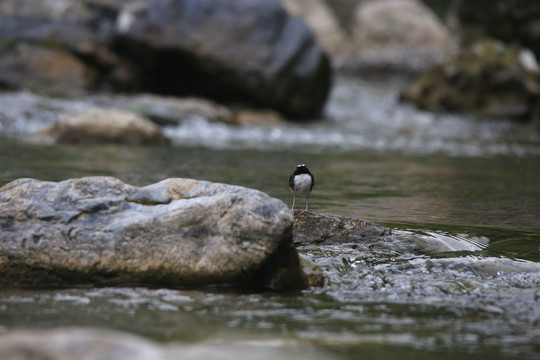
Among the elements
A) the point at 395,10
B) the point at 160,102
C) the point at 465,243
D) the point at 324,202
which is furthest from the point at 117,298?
the point at 395,10

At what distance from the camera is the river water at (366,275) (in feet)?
12.6

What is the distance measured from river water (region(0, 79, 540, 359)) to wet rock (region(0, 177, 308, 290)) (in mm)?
149

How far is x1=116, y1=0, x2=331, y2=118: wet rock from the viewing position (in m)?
19.4

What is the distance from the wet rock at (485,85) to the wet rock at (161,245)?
18162 millimetres

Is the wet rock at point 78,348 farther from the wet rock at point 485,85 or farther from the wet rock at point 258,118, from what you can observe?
the wet rock at point 485,85

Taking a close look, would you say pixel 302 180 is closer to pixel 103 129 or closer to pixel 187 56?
pixel 103 129

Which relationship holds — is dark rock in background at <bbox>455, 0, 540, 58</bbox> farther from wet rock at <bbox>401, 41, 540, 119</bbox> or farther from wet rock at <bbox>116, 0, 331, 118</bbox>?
wet rock at <bbox>116, 0, 331, 118</bbox>

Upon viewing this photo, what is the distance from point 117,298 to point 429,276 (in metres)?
2.21

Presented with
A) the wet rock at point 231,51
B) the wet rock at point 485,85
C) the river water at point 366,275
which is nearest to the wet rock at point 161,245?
the river water at point 366,275

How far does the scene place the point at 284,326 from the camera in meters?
3.98

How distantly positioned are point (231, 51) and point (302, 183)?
1374cm

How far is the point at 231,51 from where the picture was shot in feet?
63.9

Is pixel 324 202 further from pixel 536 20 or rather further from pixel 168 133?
pixel 536 20

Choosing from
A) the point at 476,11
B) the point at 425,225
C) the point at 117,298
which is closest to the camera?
the point at 117,298
